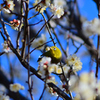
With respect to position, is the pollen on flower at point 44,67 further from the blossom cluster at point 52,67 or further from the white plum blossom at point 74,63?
→ the white plum blossom at point 74,63

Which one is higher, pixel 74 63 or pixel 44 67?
pixel 74 63

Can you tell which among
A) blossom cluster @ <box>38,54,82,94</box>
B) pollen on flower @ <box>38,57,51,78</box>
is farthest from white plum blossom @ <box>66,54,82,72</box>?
pollen on flower @ <box>38,57,51,78</box>

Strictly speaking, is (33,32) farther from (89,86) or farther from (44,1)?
(89,86)

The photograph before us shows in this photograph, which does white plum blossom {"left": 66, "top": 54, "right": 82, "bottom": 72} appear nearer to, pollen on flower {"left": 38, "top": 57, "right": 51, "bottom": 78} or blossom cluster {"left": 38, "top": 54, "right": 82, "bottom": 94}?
blossom cluster {"left": 38, "top": 54, "right": 82, "bottom": 94}

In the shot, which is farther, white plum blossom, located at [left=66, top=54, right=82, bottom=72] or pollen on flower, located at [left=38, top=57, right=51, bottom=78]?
white plum blossom, located at [left=66, top=54, right=82, bottom=72]

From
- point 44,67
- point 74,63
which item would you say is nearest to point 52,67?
point 44,67

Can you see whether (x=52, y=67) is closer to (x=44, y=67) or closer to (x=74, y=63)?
(x=44, y=67)

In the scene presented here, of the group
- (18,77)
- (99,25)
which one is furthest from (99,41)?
(18,77)

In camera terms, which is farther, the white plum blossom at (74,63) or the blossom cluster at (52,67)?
the white plum blossom at (74,63)

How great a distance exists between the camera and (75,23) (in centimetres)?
337

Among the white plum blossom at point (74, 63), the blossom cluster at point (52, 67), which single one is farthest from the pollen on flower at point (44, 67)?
the white plum blossom at point (74, 63)

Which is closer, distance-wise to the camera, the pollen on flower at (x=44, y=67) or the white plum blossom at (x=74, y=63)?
the pollen on flower at (x=44, y=67)

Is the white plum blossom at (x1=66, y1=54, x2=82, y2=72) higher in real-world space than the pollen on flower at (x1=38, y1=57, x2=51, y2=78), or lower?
higher

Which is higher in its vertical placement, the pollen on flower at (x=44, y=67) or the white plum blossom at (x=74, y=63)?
the white plum blossom at (x=74, y=63)
